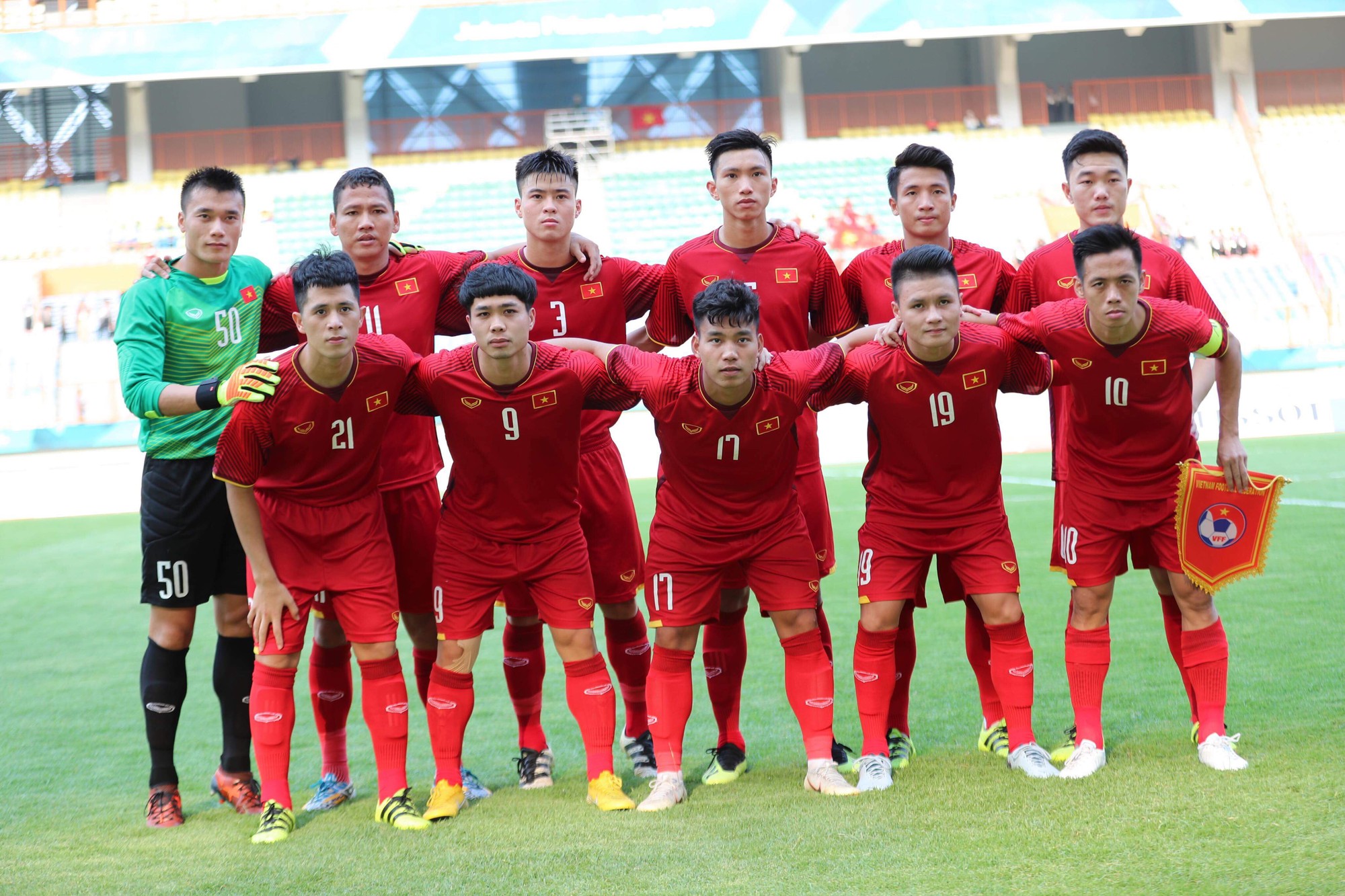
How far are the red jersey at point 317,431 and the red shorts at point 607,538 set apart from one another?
0.78m

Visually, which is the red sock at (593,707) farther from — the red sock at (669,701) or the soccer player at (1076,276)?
the soccer player at (1076,276)

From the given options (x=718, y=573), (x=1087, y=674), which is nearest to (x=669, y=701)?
(x=718, y=573)

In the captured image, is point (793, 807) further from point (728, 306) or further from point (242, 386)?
point (242, 386)

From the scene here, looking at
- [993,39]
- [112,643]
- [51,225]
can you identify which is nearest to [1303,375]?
[993,39]

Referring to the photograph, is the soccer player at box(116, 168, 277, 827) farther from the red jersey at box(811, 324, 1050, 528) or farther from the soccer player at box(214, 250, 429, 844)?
the red jersey at box(811, 324, 1050, 528)

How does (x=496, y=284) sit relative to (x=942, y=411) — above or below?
above

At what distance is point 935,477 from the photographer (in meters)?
3.95

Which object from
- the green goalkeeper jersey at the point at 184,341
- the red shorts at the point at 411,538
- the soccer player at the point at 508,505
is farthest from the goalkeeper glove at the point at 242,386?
the red shorts at the point at 411,538

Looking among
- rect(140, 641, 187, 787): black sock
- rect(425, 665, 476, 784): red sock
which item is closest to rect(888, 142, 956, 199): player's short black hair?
rect(425, 665, 476, 784): red sock

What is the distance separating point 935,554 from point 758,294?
1113 mm

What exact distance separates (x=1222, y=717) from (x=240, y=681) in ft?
10.8

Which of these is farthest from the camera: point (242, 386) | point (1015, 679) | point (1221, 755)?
point (1015, 679)

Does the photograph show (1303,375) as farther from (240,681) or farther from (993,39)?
(240,681)

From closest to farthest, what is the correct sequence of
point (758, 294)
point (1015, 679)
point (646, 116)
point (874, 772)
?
point (874, 772), point (1015, 679), point (758, 294), point (646, 116)
